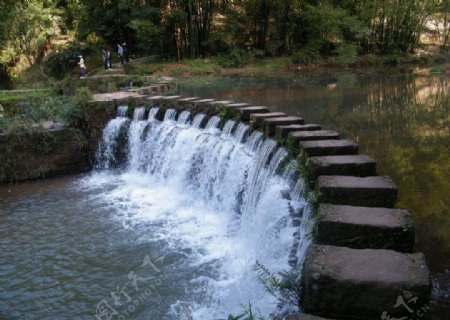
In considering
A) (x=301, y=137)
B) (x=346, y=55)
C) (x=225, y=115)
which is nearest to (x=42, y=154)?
(x=225, y=115)

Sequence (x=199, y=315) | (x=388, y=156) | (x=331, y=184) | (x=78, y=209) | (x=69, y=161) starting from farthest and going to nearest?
(x=69, y=161), (x=78, y=209), (x=388, y=156), (x=199, y=315), (x=331, y=184)

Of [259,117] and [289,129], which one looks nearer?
[289,129]

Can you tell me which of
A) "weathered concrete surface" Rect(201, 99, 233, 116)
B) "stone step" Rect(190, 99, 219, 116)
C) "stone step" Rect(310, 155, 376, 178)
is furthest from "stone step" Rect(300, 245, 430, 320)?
"stone step" Rect(190, 99, 219, 116)

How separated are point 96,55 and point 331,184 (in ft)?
74.4

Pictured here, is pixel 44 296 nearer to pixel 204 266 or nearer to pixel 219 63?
pixel 204 266

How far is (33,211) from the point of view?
25.7 feet

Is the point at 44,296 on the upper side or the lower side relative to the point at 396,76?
lower

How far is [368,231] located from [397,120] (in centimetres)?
708

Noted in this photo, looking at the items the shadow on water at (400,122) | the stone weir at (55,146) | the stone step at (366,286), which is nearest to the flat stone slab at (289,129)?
the shadow on water at (400,122)

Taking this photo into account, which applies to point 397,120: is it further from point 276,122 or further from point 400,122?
point 276,122

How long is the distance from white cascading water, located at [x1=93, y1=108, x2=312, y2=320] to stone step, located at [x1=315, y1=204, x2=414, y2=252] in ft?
2.99

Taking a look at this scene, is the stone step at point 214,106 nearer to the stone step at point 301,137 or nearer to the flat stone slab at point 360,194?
the stone step at point 301,137

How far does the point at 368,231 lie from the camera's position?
9.93 feet

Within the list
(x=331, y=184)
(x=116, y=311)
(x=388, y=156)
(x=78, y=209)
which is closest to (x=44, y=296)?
(x=116, y=311)
